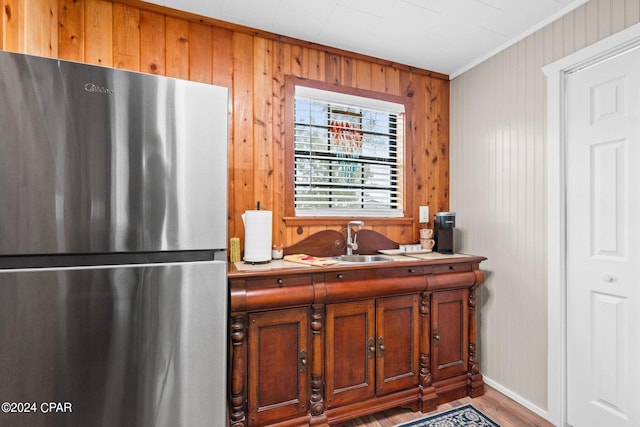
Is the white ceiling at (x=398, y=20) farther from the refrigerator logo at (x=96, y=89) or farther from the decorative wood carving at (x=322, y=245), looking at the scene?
the decorative wood carving at (x=322, y=245)

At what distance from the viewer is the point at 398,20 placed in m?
2.07

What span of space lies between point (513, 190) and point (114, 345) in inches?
100.0

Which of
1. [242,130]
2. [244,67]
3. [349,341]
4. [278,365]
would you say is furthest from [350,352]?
[244,67]

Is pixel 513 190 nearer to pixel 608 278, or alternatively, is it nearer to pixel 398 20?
pixel 608 278

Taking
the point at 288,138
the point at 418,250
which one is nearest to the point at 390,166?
the point at 418,250

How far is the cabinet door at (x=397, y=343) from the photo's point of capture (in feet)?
6.59

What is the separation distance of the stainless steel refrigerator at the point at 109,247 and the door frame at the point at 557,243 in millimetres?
2024

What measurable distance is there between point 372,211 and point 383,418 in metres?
1.46

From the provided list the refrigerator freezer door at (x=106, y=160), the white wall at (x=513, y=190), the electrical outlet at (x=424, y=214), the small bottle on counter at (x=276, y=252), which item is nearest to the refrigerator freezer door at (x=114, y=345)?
the refrigerator freezer door at (x=106, y=160)

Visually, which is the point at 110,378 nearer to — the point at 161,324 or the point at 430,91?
the point at 161,324

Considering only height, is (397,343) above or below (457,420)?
above

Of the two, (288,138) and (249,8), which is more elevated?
(249,8)

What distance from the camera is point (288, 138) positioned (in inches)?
90.5

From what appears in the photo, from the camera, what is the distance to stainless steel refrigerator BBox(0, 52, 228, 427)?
40.7 inches
